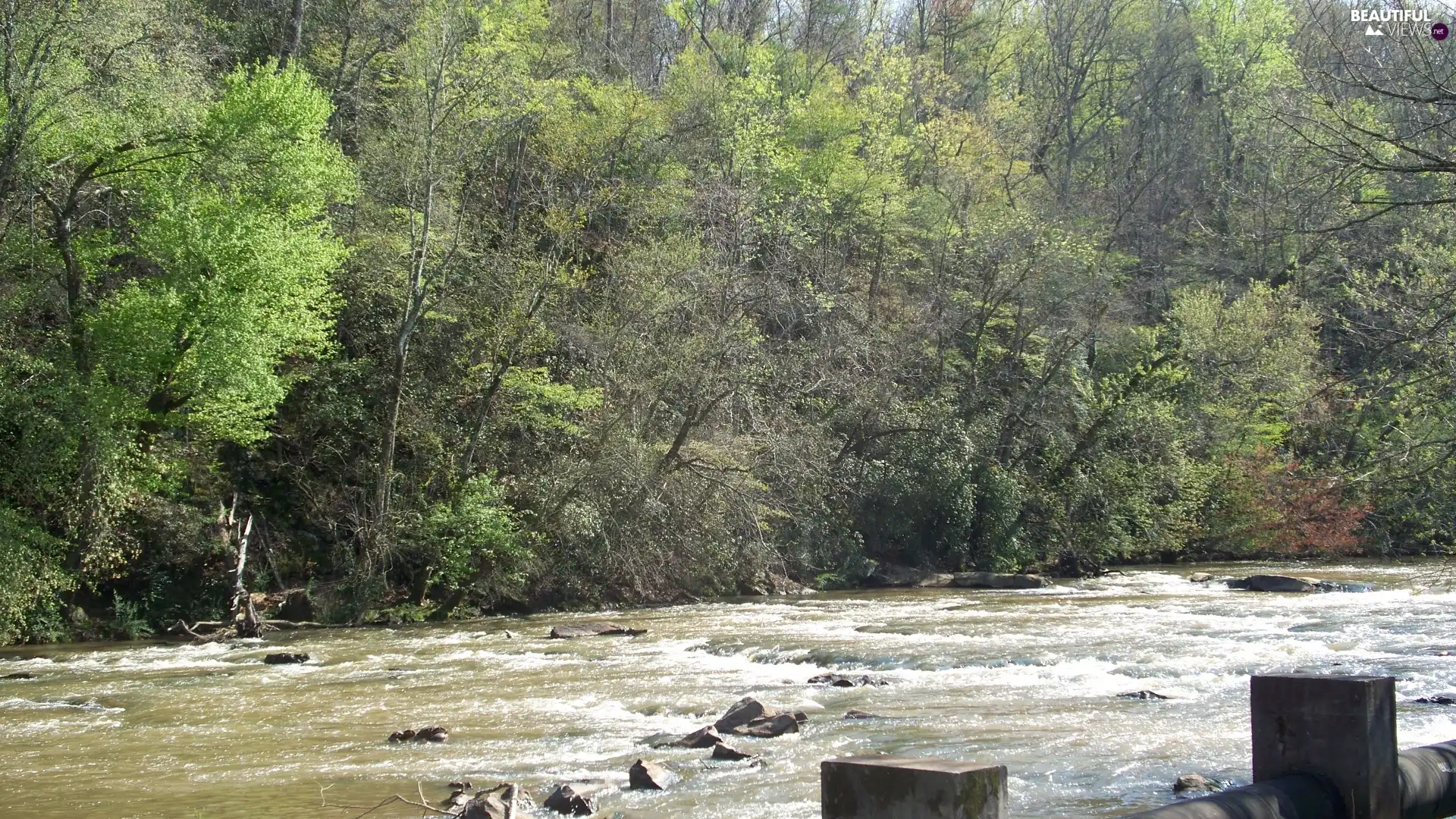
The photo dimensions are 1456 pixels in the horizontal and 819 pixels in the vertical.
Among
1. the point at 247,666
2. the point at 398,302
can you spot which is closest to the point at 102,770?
the point at 247,666

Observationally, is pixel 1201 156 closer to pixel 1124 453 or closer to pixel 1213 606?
pixel 1124 453

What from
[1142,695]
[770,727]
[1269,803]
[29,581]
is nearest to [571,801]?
[770,727]

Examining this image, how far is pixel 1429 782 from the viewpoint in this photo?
4469 mm

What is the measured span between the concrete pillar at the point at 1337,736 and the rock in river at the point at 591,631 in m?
15.8

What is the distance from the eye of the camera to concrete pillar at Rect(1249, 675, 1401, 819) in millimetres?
4078

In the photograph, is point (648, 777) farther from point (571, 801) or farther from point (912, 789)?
point (912, 789)

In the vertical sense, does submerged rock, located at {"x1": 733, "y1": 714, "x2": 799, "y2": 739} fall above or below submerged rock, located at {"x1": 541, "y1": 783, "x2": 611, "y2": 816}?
below

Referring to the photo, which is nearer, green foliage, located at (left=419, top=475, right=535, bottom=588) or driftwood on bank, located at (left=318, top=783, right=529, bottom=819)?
driftwood on bank, located at (left=318, top=783, right=529, bottom=819)

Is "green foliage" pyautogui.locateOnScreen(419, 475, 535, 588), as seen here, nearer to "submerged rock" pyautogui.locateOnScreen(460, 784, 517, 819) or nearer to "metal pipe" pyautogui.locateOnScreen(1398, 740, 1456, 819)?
"submerged rock" pyautogui.locateOnScreen(460, 784, 517, 819)

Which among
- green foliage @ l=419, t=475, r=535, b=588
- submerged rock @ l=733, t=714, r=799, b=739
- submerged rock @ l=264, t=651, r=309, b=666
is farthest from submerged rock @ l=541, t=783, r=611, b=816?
green foliage @ l=419, t=475, r=535, b=588

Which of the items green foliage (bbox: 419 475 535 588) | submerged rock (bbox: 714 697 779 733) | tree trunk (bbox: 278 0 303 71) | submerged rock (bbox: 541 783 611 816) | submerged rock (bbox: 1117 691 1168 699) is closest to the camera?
submerged rock (bbox: 541 783 611 816)

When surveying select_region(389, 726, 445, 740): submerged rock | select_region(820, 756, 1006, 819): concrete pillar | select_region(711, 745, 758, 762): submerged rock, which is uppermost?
select_region(820, 756, 1006, 819): concrete pillar

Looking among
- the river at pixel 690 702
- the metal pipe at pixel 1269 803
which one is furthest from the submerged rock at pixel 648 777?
→ the metal pipe at pixel 1269 803

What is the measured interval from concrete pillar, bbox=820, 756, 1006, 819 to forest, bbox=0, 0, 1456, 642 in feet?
18.2
